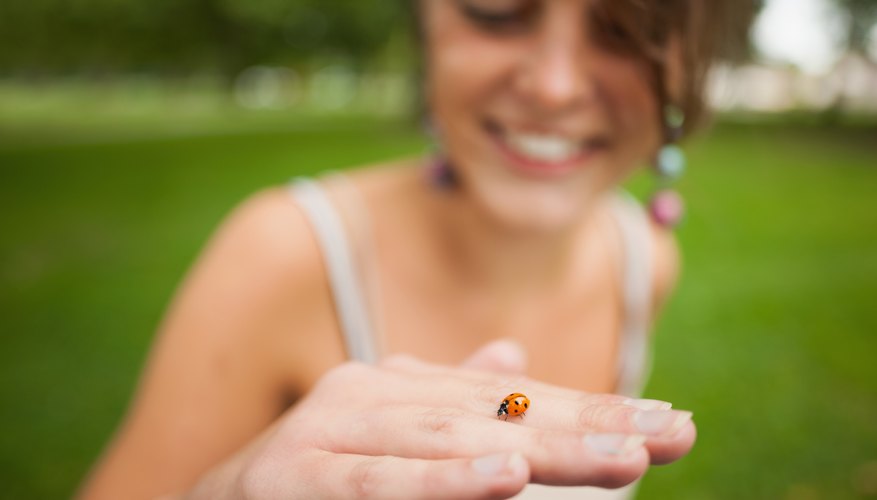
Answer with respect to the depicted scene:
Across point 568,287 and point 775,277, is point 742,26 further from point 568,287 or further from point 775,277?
point 775,277

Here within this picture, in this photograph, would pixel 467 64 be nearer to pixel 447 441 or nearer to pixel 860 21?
pixel 447 441

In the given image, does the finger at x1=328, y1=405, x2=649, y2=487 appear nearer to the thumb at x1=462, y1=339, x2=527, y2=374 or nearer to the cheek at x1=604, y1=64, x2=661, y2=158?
the thumb at x1=462, y1=339, x2=527, y2=374

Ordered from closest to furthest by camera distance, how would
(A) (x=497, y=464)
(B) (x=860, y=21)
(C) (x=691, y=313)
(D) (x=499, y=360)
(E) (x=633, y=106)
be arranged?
1. (A) (x=497, y=464)
2. (D) (x=499, y=360)
3. (E) (x=633, y=106)
4. (C) (x=691, y=313)
5. (B) (x=860, y=21)

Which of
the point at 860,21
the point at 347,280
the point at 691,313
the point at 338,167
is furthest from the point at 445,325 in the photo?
the point at 860,21

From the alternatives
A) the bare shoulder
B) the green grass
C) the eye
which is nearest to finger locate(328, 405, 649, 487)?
the eye

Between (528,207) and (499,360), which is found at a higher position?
(528,207)

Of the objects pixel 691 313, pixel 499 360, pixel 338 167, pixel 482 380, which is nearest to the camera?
pixel 482 380

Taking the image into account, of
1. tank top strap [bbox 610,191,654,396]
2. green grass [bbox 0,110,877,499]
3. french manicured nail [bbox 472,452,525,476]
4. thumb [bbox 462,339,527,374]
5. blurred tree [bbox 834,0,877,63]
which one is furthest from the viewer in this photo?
blurred tree [bbox 834,0,877,63]
